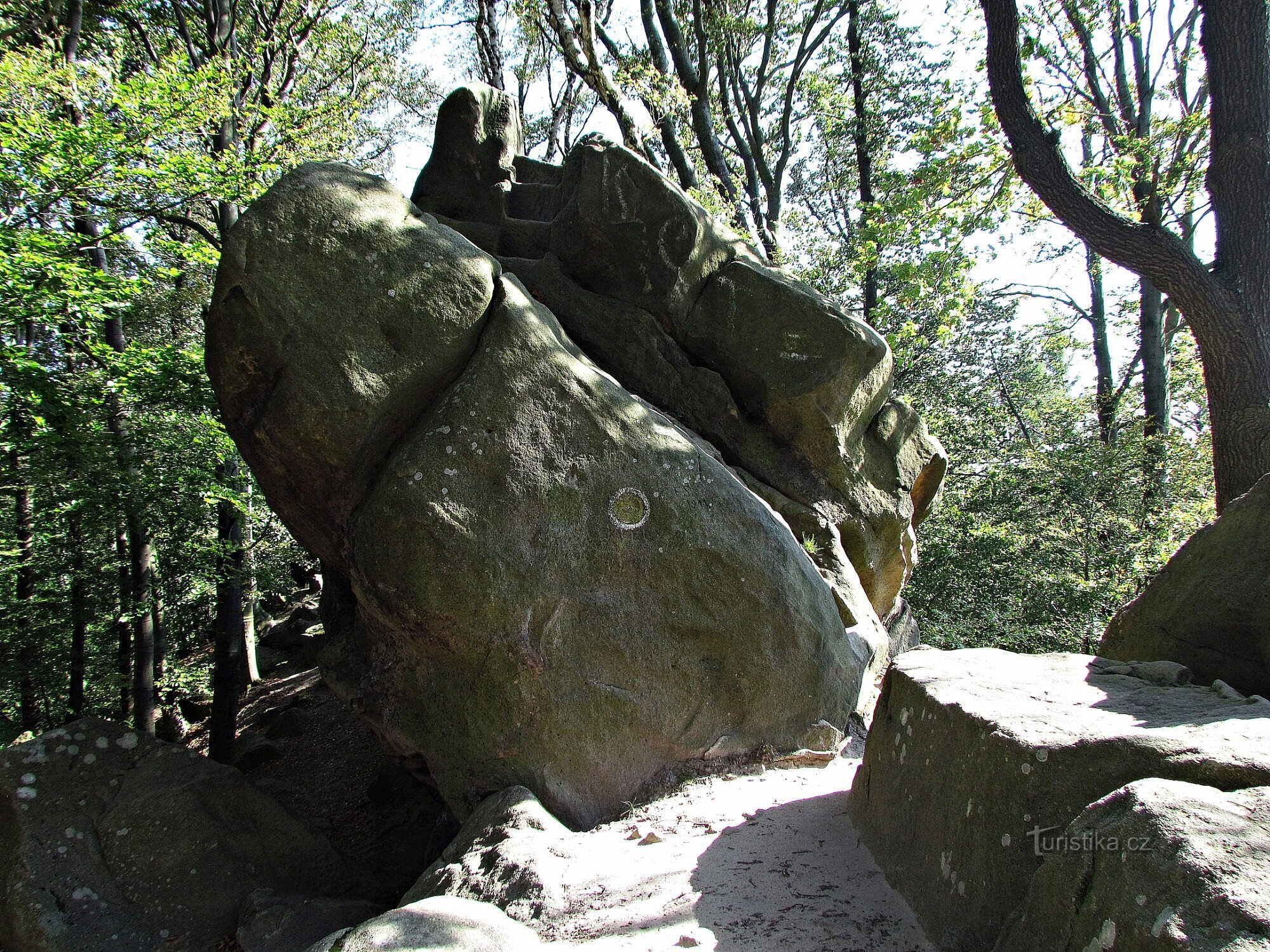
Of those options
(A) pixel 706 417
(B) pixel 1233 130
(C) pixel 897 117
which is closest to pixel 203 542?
(A) pixel 706 417

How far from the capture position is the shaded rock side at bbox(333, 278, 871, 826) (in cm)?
478

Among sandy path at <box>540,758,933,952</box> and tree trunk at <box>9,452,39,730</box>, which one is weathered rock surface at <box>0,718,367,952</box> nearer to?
sandy path at <box>540,758,933,952</box>

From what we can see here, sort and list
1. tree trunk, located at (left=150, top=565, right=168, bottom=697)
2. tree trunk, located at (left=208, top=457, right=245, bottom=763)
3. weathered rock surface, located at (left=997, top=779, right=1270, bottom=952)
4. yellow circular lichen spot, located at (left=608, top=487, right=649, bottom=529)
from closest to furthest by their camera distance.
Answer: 1. weathered rock surface, located at (left=997, top=779, right=1270, bottom=952)
2. yellow circular lichen spot, located at (left=608, top=487, right=649, bottom=529)
3. tree trunk, located at (left=150, top=565, right=168, bottom=697)
4. tree trunk, located at (left=208, top=457, right=245, bottom=763)

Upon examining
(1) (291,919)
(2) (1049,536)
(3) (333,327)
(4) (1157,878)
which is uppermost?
(3) (333,327)

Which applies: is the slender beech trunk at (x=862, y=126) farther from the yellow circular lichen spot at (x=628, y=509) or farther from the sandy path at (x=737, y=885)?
the sandy path at (x=737, y=885)

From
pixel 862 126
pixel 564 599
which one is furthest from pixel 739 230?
pixel 564 599

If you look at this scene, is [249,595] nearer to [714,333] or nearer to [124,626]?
[124,626]

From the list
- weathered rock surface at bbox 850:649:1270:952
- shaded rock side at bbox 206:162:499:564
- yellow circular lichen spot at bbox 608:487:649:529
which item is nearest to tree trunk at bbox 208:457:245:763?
shaded rock side at bbox 206:162:499:564

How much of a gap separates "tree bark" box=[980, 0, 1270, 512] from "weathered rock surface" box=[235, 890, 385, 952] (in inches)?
310

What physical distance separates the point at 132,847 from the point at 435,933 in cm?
301

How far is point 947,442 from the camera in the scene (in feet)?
48.3

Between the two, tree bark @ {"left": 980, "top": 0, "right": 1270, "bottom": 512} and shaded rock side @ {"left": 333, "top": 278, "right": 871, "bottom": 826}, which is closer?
shaded rock side @ {"left": 333, "top": 278, "right": 871, "bottom": 826}

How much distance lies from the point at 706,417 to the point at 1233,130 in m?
5.87

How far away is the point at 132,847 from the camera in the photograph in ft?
15.5
